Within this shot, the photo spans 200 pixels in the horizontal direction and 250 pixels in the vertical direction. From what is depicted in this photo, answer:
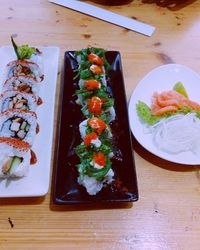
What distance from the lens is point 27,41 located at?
164 cm

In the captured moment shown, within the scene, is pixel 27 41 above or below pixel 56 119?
above

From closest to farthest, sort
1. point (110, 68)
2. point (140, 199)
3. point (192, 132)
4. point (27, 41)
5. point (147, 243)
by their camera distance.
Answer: point (147, 243) < point (140, 199) < point (192, 132) < point (110, 68) < point (27, 41)

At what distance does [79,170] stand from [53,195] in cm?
13

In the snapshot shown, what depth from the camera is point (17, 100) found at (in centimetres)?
129

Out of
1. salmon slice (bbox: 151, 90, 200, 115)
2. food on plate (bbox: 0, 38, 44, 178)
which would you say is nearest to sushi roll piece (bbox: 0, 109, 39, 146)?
food on plate (bbox: 0, 38, 44, 178)

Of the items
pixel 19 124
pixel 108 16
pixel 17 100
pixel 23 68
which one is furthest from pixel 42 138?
pixel 108 16

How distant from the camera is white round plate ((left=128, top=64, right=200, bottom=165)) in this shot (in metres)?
1.20

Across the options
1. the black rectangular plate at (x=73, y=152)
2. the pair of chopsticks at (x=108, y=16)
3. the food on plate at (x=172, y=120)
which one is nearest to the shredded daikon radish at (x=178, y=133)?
the food on plate at (x=172, y=120)

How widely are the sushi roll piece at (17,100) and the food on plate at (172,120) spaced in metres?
0.47

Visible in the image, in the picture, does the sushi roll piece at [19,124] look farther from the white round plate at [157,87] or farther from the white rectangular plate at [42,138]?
the white round plate at [157,87]

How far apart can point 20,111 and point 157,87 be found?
0.66 metres

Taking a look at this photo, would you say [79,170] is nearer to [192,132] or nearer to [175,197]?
[175,197]

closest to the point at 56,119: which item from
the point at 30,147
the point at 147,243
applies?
the point at 30,147

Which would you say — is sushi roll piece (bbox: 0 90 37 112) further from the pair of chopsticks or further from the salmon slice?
the pair of chopsticks
